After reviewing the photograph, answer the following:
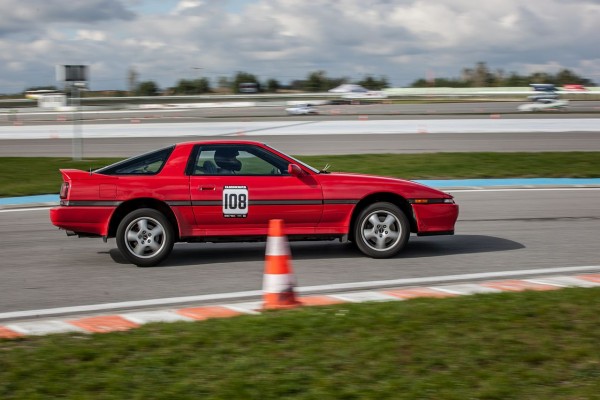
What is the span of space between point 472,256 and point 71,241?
5.15 meters

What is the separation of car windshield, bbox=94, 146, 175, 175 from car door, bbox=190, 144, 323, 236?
364 millimetres

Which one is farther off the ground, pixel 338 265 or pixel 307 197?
pixel 307 197

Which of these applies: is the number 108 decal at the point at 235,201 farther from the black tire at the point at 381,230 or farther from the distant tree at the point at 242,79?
the distant tree at the point at 242,79

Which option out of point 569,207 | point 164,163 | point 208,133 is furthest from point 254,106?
point 164,163

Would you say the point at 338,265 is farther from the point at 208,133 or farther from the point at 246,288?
the point at 208,133

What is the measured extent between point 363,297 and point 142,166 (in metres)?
3.16

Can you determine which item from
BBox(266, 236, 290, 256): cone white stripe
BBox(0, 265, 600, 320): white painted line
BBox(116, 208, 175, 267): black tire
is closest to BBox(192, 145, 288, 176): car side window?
BBox(116, 208, 175, 267): black tire

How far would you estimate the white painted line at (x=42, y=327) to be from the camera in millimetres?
5591

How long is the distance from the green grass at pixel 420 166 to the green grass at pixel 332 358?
11.5 metres

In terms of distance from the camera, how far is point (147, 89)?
202 ft

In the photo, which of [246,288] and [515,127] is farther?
[515,127]

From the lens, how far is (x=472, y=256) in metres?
8.91

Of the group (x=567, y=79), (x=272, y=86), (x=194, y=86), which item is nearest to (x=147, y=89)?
(x=194, y=86)

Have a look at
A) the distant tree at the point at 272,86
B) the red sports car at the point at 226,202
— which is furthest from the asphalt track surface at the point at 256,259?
the distant tree at the point at 272,86
